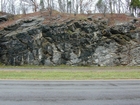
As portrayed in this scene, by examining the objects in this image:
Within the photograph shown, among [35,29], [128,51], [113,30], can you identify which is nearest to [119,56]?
[128,51]

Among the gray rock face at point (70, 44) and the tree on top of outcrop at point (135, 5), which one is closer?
the gray rock face at point (70, 44)

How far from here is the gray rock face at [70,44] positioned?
33.3 m

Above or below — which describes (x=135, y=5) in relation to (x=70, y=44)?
above

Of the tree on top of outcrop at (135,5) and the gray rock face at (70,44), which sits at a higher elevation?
the tree on top of outcrop at (135,5)

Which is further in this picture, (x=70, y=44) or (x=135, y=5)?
(x=135, y=5)

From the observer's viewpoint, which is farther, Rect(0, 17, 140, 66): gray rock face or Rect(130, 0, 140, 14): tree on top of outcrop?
Rect(130, 0, 140, 14): tree on top of outcrop

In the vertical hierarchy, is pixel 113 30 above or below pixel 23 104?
above

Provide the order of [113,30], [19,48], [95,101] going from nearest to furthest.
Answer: [95,101], [19,48], [113,30]

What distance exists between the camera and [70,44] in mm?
34250

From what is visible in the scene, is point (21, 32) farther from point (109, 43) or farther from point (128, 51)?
point (128, 51)

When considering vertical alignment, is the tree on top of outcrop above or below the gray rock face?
above

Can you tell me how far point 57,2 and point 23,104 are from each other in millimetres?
50444

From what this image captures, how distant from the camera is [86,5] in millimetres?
56625

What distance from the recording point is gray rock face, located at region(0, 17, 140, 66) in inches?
1312
